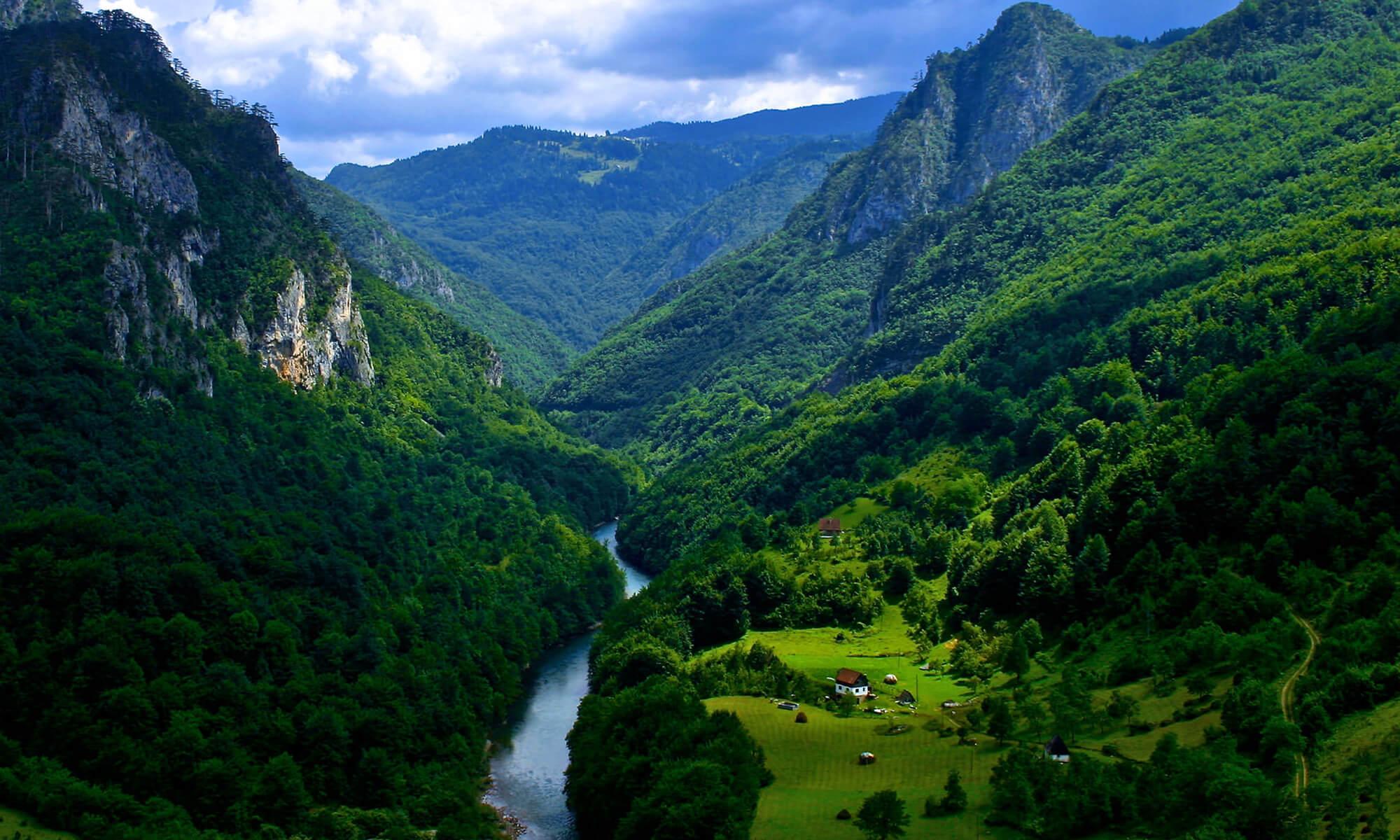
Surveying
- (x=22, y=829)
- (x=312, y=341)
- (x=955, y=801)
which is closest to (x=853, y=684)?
(x=955, y=801)

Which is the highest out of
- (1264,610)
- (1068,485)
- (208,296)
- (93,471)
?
(208,296)

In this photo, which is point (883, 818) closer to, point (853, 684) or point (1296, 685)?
point (1296, 685)

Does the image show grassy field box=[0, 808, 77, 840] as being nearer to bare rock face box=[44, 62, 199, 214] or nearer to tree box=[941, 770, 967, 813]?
tree box=[941, 770, 967, 813]

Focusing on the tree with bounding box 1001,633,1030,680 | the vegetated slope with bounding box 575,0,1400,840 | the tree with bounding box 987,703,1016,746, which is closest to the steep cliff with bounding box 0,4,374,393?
the vegetated slope with bounding box 575,0,1400,840

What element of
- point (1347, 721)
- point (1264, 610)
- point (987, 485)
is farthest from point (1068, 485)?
point (1347, 721)

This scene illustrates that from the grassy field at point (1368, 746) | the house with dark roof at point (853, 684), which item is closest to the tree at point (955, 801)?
the grassy field at point (1368, 746)

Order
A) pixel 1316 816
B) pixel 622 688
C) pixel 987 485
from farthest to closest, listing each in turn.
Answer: pixel 987 485 → pixel 622 688 → pixel 1316 816

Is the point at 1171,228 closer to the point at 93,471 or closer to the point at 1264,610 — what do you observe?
the point at 1264,610
